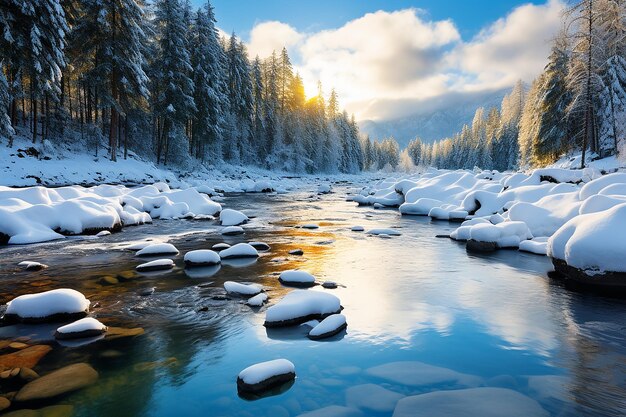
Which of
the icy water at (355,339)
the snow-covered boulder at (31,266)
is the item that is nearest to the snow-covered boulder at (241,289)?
the icy water at (355,339)

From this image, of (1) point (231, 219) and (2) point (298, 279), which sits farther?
(1) point (231, 219)

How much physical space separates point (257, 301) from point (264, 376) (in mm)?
2297

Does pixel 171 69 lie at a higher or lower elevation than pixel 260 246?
higher

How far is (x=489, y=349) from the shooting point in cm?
474

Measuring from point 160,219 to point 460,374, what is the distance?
46.5 ft

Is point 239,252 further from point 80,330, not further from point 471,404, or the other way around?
point 471,404

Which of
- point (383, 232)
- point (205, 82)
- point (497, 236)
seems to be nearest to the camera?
point (497, 236)

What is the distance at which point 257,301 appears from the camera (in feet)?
20.0

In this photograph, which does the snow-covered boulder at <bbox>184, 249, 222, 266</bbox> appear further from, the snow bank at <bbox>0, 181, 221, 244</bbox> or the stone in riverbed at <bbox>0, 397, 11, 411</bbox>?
the snow bank at <bbox>0, 181, 221, 244</bbox>

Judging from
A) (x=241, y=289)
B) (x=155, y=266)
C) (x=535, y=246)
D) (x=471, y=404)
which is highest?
(x=535, y=246)

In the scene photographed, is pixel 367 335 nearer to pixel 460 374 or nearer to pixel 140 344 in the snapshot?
pixel 460 374

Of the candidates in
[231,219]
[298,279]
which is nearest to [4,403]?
[298,279]

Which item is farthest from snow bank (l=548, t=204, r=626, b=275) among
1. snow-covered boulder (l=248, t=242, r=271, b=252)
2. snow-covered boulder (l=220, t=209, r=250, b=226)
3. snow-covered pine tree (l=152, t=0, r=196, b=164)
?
snow-covered pine tree (l=152, t=0, r=196, b=164)

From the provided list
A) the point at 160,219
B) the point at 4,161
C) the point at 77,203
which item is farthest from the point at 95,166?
the point at 77,203
